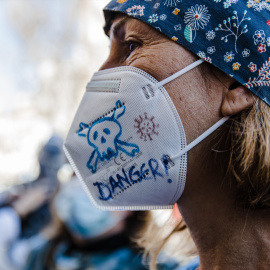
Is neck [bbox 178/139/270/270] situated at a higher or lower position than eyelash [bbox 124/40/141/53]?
lower

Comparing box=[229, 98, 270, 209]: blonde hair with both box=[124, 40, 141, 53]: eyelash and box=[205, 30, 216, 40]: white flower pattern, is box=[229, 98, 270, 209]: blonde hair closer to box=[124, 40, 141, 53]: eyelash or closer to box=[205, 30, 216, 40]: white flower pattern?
box=[205, 30, 216, 40]: white flower pattern

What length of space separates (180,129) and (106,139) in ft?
1.05

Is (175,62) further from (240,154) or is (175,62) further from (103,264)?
(103,264)

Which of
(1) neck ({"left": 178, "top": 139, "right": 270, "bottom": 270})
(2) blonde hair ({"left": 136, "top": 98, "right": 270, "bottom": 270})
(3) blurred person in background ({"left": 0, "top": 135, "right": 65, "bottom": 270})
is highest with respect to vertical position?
(2) blonde hair ({"left": 136, "top": 98, "right": 270, "bottom": 270})

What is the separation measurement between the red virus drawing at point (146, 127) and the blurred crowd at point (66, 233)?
108 centimetres

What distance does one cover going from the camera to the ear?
1.38 m

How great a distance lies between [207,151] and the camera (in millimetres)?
1441

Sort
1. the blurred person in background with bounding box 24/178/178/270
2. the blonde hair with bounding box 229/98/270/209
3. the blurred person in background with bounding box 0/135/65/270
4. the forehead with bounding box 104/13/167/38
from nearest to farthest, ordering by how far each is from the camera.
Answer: the blonde hair with bounding box 229/98/270/209 → the forehead with bounding box 104/13/167/38 → the blurred person in background with bounding box 24/178/178/270 → the blurred person in background with bounding box 0/135/65/270

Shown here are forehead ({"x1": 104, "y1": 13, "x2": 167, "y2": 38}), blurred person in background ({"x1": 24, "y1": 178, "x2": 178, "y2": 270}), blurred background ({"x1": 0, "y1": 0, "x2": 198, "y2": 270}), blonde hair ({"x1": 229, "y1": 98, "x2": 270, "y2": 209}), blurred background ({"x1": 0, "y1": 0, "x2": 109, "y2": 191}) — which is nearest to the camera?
blonde hair ({"x1": 229, "y1": 98, "x2": 270, "y2": 209})

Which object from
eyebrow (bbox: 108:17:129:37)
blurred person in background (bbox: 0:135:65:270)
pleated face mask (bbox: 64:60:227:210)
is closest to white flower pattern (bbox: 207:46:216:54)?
pleated face mask (bbox: 64:60:227:210)

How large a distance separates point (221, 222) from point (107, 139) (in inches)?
24.1

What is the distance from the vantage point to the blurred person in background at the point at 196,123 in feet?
4.49

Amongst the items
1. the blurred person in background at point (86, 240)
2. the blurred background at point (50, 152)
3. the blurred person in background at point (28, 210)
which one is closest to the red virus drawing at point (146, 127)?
the blurred background at point (50, 152)

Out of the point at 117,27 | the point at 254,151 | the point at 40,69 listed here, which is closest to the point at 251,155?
the point at 254,151
